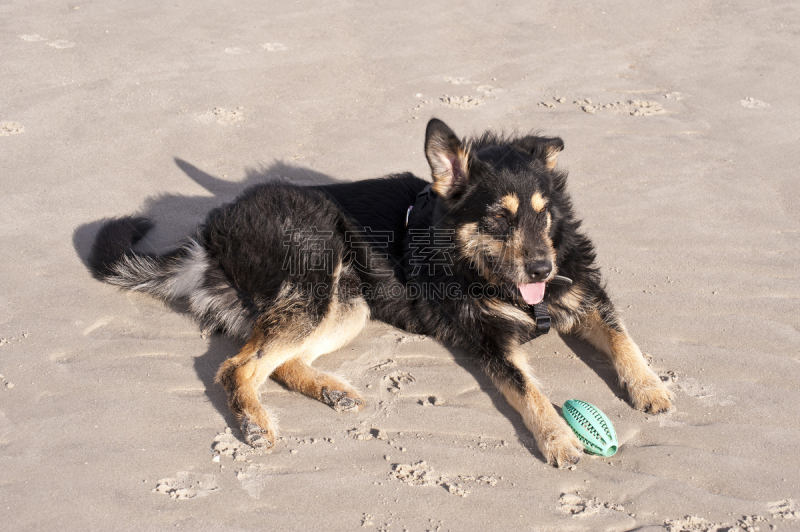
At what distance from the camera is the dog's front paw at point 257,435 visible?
3592 millimetres

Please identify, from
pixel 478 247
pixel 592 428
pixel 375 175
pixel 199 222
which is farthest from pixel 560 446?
pixel 199 222

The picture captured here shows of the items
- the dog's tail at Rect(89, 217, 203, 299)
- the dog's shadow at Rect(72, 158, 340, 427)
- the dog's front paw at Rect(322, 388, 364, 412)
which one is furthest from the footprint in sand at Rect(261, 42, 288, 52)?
the dog's front paw at Rect(322, 388, 364, 412)

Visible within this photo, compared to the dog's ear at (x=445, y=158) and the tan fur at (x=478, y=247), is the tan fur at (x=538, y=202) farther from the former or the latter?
the dog's ear at (x=445, y=158)

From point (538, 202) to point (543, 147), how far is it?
0.57 metres

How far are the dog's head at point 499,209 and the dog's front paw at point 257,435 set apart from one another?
5.31 feet

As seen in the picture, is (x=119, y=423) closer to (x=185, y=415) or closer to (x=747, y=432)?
(x=185, y=415)

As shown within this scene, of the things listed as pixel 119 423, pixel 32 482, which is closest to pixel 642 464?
pixel 119 423

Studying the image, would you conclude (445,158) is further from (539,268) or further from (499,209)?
(539,268)

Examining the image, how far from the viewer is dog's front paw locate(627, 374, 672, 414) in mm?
3832

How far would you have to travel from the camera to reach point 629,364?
404 cm

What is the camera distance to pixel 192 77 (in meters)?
7.70

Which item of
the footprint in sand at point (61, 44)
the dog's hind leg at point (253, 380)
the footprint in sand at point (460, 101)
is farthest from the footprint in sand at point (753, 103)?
the footprint in sand at point (61, 44)

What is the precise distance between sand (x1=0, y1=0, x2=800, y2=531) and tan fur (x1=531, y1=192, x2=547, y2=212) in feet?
3.62

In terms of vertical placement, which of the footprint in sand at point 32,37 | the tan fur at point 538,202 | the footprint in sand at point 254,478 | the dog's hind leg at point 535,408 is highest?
the footprint in sand at point 32,37
